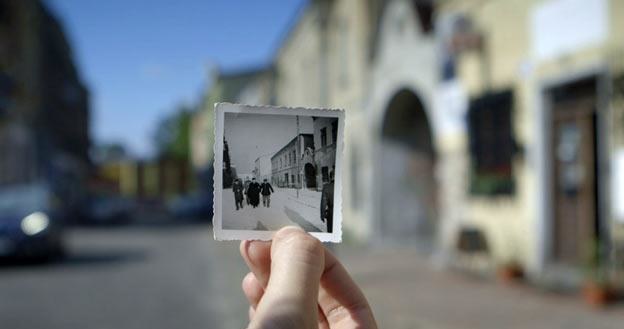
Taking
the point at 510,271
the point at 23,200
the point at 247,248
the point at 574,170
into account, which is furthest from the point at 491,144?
the point at 247,248

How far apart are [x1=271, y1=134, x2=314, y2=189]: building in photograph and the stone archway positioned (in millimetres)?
14945

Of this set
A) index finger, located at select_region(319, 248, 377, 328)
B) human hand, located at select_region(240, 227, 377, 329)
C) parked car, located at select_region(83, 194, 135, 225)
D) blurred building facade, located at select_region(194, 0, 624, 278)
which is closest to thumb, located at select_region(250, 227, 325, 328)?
human hand, located at select_region(240, 227, 377, 329)

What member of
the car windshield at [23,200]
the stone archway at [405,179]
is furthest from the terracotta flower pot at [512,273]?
the car windshield at [23,200]

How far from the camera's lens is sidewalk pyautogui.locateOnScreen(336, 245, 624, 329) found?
6887 millimetres

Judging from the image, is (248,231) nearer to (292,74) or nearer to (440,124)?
(440,124)

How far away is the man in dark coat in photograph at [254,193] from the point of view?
106 cm

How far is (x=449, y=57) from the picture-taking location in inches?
481

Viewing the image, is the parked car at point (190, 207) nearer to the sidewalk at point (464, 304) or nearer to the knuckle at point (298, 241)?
the sidewalk at point (464, 304)

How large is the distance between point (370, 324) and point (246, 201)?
31 cm

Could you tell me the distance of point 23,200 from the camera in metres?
14.2

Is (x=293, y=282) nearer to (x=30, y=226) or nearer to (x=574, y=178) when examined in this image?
(x=574, y=178)

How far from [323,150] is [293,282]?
21 centimetres

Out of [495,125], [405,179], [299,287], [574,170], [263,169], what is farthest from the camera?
[405,179]

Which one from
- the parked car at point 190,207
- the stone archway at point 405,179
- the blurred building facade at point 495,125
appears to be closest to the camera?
the blurred building facade at point 495,125
